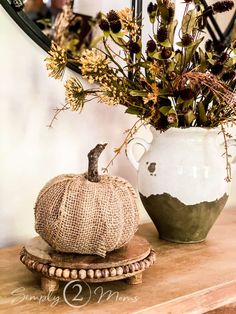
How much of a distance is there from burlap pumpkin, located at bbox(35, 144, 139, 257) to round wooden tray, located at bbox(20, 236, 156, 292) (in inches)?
0.6

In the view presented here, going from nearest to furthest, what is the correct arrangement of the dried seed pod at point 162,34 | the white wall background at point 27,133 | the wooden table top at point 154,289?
the wooden table top at point 154,289, the dried seed pod at point 162,34, the white wall background at point 27,133

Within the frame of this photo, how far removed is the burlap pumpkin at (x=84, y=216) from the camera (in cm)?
79

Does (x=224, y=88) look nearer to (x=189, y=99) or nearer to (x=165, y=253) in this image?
(x=189, y=99)

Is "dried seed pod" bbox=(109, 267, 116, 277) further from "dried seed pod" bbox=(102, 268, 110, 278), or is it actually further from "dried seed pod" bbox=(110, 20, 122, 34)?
"dried seed pod" bbox=(110, 20, 122, 34)

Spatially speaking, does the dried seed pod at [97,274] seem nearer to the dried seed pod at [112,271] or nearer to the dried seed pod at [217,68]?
the dried seed pod at [112,271]

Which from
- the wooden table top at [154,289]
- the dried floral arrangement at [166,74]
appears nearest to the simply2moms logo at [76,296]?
the wooden table top at [154,289]

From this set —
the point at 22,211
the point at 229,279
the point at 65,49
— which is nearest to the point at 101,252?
the point at 229,279

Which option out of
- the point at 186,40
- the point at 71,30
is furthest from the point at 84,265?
the point at 71,30

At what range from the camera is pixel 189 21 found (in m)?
1.00

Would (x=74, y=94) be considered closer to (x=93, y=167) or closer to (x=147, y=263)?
(x=93, y=167)

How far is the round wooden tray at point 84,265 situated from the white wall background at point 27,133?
22cm

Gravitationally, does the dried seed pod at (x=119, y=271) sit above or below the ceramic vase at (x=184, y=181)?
below

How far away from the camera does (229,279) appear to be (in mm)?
864

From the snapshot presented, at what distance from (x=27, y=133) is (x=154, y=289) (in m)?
0.43
